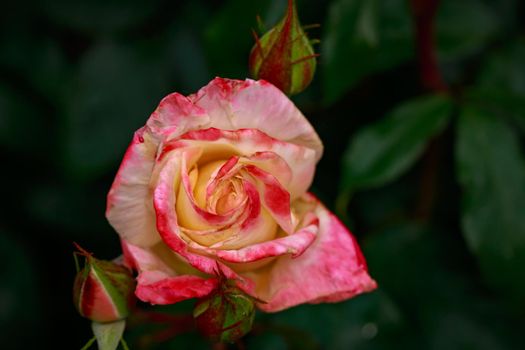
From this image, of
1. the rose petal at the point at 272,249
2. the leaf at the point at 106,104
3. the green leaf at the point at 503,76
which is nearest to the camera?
the rose petal at the point at 272,249

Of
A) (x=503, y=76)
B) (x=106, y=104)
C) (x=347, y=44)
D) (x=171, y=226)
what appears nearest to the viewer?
(x=171, y=226)

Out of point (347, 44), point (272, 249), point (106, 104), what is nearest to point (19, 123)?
point (106, 104)

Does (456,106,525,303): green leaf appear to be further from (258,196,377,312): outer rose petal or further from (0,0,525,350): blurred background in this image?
(258,196,377,312): outer rose petal

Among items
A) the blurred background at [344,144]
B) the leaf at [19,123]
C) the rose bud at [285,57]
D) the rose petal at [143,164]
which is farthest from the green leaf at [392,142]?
the leaf at [19,123]

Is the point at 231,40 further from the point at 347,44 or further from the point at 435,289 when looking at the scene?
the point at 435,289

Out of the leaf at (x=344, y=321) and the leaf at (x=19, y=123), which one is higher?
the leaf at (x=19, y=123)

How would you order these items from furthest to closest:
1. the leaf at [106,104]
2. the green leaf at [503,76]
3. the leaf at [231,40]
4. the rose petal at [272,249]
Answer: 1. the leaf at [106,104]
2. the green leaf at [503,76]
3. the leaf at [231,40]
4. the rose petal at [272,249]

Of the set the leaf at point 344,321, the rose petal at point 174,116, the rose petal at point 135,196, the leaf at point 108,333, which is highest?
the rose petal at point 174,116

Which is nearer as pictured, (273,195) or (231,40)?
(273,195)

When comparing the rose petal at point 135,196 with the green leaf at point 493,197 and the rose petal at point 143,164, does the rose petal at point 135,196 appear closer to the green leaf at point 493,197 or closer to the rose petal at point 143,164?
the rose petal at point 143,164
